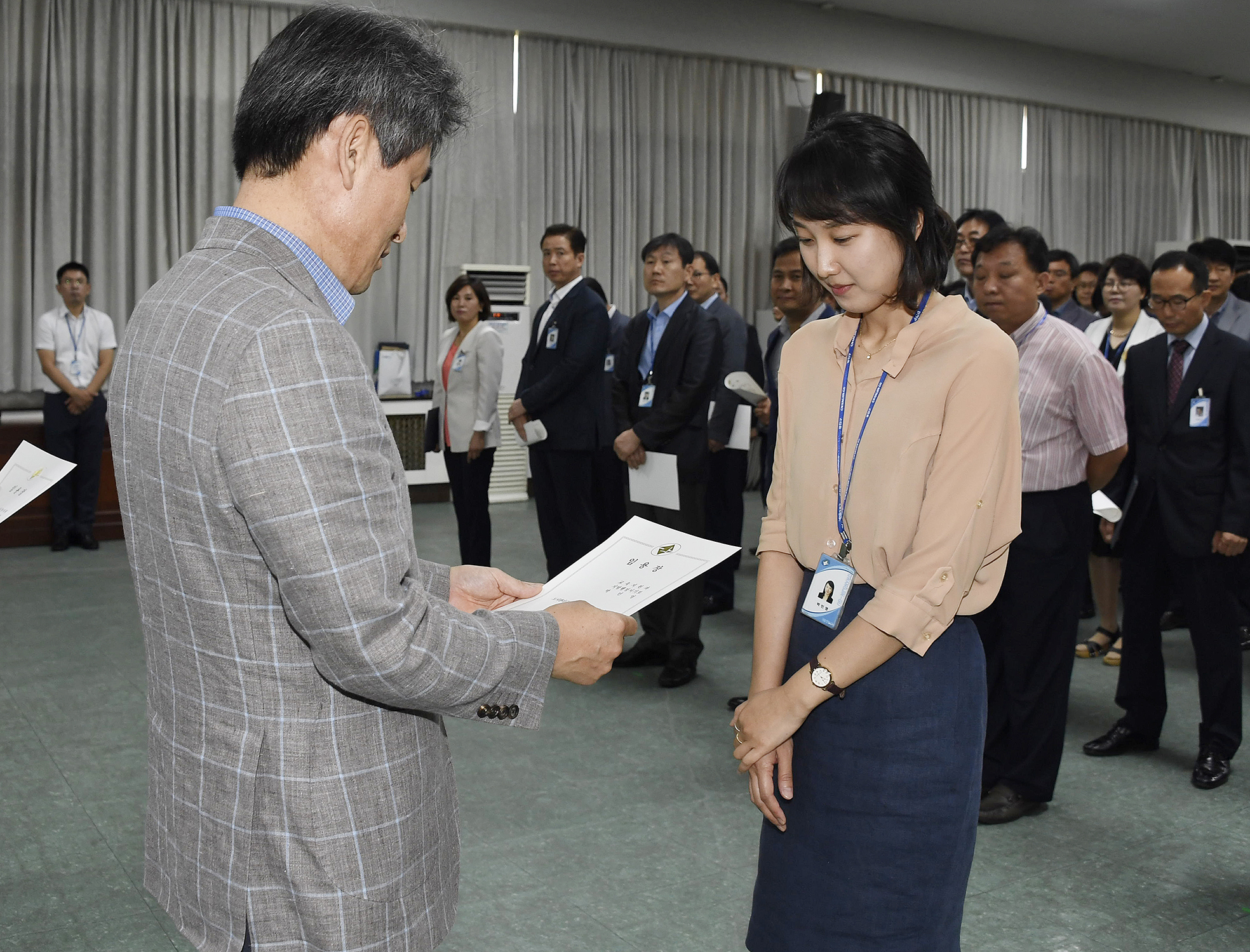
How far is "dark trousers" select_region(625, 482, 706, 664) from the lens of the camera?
4188mm

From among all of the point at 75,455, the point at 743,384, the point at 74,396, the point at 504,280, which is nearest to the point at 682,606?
the point at 743,384

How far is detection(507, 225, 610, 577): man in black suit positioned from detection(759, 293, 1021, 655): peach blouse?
133 inches

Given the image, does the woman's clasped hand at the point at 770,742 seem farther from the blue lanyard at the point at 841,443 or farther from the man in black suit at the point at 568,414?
the man in black suit at the point at 568,414

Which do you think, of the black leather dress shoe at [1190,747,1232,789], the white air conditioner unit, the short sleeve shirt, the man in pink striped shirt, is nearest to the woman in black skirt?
the man in pink striped shirt

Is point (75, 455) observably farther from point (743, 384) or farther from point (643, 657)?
point (743, 384)

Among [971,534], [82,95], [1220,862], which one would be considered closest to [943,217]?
[971,534]

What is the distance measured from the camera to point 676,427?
13.8 feet

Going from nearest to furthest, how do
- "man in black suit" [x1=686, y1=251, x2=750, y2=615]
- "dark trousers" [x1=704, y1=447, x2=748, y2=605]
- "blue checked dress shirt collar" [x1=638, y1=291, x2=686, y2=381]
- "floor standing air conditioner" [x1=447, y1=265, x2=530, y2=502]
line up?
"blue checked dress shirt collar" [x1=638, y1=291, x2=686, y2=381] → "man in black suit" [x1=686, y1=251, x2=750, y2=615] → "dark trousers" [x1=704, y1=447, x2=748, y2=605] → "floor standing air conditioner" [x1=447, y1=265, x2=530, y2=502]

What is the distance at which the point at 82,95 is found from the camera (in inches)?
301

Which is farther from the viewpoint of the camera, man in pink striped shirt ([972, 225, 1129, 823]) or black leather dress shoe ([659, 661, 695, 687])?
black leather dress shoe ([659, 661, 695, 687])

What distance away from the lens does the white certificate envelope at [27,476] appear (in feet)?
6.07

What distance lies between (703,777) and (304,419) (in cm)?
257

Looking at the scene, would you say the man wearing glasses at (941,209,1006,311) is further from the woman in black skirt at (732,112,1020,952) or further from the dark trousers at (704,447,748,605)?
the woman in black skirt at (732,112,1020,952)

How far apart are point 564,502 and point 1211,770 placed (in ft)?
8.85
